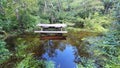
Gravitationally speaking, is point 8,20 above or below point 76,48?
above

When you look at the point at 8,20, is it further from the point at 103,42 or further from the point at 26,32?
the point at 103,42

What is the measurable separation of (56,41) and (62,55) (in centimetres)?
292

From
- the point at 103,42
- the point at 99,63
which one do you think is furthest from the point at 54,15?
the point at 99,63

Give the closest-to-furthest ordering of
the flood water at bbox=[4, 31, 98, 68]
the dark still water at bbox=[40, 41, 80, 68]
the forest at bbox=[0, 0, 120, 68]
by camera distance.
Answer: the forest at bbox=[0, 0, 120, 68]
the dark still water at bbox=[40, 41, 80, 68]
the flood water at bbox=[4, 31, 98, 68]

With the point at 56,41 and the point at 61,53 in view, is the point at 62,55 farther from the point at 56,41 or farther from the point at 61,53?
the point at 56,41

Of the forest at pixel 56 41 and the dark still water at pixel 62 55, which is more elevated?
the forest at pixel 56 41

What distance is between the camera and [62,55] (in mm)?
8922

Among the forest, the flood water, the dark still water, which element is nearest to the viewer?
the forest

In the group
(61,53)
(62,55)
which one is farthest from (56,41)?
(62,55)

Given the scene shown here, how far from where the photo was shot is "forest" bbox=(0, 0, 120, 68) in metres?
7.24

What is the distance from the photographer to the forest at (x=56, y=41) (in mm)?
7242

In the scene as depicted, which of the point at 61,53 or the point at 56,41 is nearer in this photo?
the point at 61,53

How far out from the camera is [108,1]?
2288 centimetres

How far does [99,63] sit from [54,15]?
13937 mm
